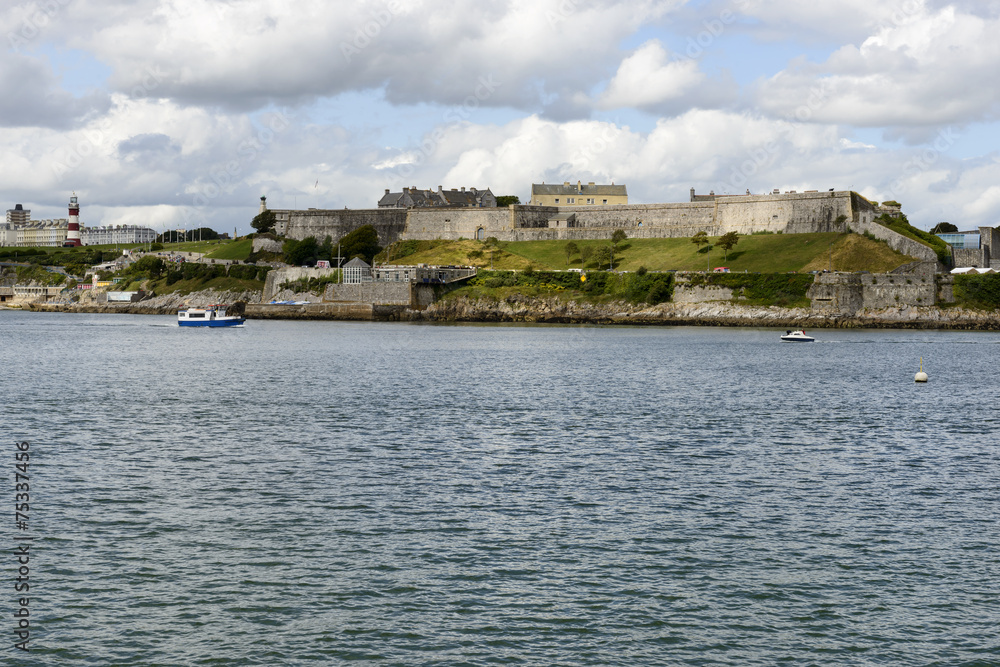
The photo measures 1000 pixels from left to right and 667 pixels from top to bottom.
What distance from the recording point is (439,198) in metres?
132

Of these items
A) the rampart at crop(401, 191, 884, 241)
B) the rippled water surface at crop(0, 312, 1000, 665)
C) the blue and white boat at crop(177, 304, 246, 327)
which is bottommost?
the rippled water surface at crop(0, 312, 1000, 665)

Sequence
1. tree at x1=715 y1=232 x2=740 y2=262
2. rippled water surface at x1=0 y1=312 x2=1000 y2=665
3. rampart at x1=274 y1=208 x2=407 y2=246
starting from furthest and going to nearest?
rampart at x1=274 y1=208 x2=407 y2=246, tree at x1=715 y1=232 x2=740 y2=262, rippled water surface at x1=0 y1=312 x2=1000 y2=665

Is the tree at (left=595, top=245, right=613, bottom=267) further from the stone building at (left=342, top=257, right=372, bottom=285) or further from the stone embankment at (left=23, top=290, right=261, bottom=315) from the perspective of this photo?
the stone embankment at (left=23, top=290, right=261, bottom=315)

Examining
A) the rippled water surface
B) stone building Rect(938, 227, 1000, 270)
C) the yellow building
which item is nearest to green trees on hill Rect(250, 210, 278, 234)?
the yellow building

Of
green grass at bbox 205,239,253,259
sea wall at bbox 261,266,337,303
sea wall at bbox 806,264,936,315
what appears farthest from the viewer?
green grass at bbox 205,239,253,259

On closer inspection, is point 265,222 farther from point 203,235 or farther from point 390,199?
point 203,235

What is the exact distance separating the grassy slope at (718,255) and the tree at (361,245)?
4439 mm

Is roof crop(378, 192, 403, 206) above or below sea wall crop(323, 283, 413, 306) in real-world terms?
above

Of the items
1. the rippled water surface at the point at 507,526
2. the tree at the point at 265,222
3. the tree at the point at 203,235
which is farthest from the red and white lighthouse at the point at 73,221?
the rippled water surface at the point at 507,526

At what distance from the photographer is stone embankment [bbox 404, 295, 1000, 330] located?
8619cm

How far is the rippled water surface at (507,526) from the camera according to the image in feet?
40.5

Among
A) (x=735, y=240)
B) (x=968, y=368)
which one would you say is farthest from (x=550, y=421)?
(x=735, y=240)

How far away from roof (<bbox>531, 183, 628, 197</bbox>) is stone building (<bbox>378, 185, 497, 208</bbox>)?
261 inches

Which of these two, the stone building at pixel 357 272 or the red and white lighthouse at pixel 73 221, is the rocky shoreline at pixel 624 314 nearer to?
the stone building at pixel 357 272
